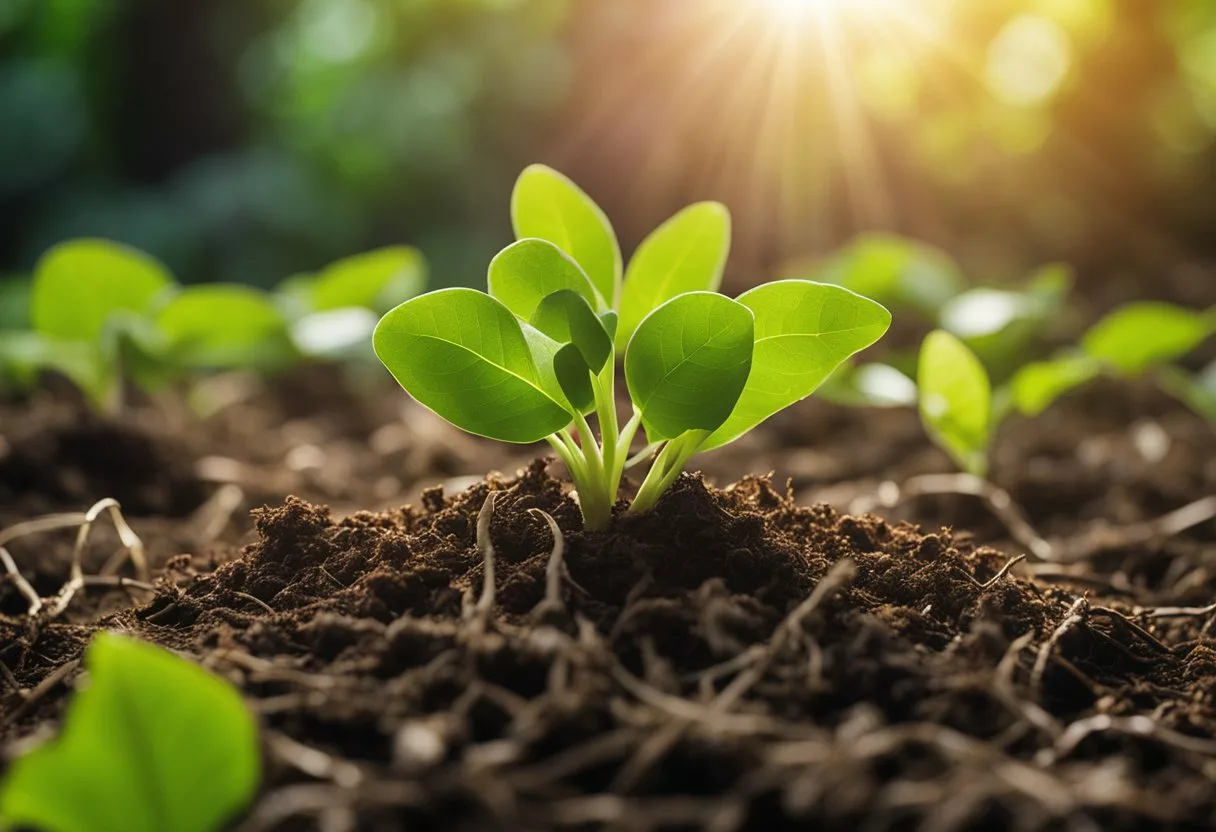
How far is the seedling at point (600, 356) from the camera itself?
2.69 feet

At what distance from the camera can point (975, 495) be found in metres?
1.56

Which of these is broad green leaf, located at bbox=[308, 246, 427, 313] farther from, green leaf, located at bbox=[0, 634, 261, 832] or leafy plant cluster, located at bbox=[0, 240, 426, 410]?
green leaf, located at bbox=[0, 634, 261, 832]

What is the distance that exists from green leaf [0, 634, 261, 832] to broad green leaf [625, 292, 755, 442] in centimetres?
39

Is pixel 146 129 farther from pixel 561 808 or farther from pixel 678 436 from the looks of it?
pixel 561 808

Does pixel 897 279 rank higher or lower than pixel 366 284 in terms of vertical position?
lower

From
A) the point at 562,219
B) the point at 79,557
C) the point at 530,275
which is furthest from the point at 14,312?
the point at 530,275

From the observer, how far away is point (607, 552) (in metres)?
0.85

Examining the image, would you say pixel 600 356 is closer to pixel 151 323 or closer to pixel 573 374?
pixel 573 374

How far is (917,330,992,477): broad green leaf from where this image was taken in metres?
1.27

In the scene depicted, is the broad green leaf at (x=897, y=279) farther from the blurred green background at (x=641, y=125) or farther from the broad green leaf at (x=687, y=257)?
the blurred green background at (x=641, y=125)

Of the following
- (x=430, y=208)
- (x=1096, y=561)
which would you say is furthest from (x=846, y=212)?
(x=1096, y=561)

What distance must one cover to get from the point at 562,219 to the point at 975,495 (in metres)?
0.86

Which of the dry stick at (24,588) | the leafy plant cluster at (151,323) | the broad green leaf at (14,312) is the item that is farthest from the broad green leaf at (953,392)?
the broad green leaf at (14,312)

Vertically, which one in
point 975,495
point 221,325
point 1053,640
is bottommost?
point 1053,640
